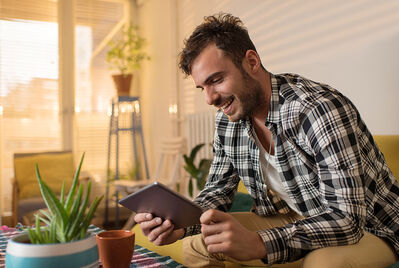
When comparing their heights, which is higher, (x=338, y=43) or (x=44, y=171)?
(x=338, y=43)

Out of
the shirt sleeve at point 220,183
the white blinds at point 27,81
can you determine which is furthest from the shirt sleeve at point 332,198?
the white blinds at point 27,81

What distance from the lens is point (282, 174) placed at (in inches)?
52.1

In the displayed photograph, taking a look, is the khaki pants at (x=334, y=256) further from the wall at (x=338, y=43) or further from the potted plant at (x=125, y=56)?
the potted plant at (x=125, y=56)

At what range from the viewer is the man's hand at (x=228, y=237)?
3.20 feet

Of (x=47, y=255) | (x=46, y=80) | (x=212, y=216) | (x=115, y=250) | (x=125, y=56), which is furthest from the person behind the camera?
(x=125, y=56)

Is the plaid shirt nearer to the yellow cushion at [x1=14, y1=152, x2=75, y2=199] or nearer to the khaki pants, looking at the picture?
the khaki pants

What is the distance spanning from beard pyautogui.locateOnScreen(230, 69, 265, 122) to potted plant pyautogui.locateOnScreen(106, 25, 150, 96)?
11.1ft

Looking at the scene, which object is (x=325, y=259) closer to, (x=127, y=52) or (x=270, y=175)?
(x=270, y=175)

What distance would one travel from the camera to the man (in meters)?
1.03

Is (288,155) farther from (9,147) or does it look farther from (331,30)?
(9,147)

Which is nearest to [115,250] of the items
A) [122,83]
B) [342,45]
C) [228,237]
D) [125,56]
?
[228,237]

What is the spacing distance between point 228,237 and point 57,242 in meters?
0.42

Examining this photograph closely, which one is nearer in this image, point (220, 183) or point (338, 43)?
point (220, 183)

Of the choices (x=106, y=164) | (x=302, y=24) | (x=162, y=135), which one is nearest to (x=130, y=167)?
(x=106, y=164)
